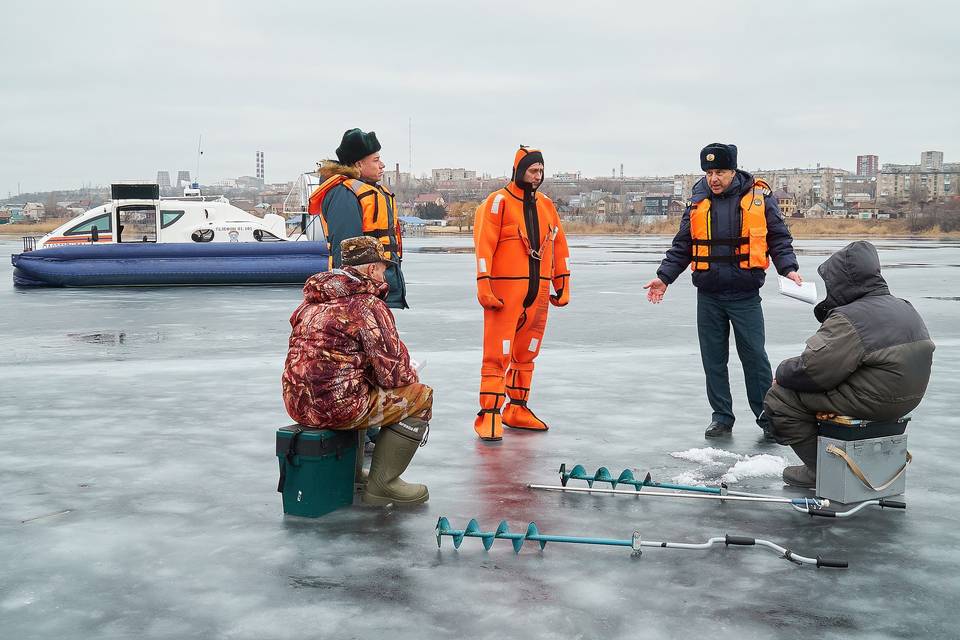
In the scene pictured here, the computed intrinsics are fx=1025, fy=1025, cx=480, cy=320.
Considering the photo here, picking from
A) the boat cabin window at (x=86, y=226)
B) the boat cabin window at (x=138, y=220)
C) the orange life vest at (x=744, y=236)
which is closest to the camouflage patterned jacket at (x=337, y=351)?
the orange life vest at (x=744, y=236)

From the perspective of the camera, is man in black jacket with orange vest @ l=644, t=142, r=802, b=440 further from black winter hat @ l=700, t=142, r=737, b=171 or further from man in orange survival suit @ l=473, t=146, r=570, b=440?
man in orange survival suit @ l=473, t=146, r=570, b=440

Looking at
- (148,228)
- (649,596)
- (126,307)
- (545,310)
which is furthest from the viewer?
(148,228)

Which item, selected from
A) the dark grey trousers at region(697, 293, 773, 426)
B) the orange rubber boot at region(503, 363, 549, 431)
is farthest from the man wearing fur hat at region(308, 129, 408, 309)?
the dark grey trousers at region(697, 293, 773, 426)

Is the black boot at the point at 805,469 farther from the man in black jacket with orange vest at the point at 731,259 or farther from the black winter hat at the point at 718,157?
the black winter hat at the point at 718,157

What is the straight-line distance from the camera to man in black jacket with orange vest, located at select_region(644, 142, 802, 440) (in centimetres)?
690

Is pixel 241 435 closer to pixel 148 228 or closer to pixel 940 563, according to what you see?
pixel 940 563

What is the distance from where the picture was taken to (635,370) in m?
9.73

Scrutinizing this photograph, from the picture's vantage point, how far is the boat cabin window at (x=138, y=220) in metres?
24.0

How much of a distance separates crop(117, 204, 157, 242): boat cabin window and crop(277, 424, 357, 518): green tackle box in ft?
67.0

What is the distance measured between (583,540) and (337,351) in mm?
1449

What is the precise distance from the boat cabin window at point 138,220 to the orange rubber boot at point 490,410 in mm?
18985

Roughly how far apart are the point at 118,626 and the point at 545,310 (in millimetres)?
4174

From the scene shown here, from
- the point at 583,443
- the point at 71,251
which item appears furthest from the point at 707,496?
the point at 71,251

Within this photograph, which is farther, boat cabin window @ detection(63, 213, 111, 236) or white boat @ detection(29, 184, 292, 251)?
boat cabin window @ detection(63, 213, 111, 236)
